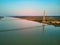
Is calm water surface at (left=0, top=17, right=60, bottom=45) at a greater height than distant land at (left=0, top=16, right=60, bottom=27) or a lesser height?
lesser

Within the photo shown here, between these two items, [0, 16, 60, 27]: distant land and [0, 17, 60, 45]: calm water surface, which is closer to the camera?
[0, 17, 60, 45]: calm water surface

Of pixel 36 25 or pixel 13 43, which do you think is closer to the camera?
pixel 13 43

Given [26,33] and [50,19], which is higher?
[50,19]

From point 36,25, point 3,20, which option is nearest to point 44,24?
point 36,25

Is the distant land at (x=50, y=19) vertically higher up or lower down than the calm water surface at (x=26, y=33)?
higher up

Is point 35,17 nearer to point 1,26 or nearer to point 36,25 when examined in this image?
point 36,25

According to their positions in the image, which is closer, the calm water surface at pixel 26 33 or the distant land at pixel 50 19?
the calm water surface at pixel 26 33

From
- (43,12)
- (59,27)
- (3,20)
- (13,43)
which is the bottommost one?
(13,43)

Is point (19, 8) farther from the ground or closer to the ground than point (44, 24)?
farther from the ground
